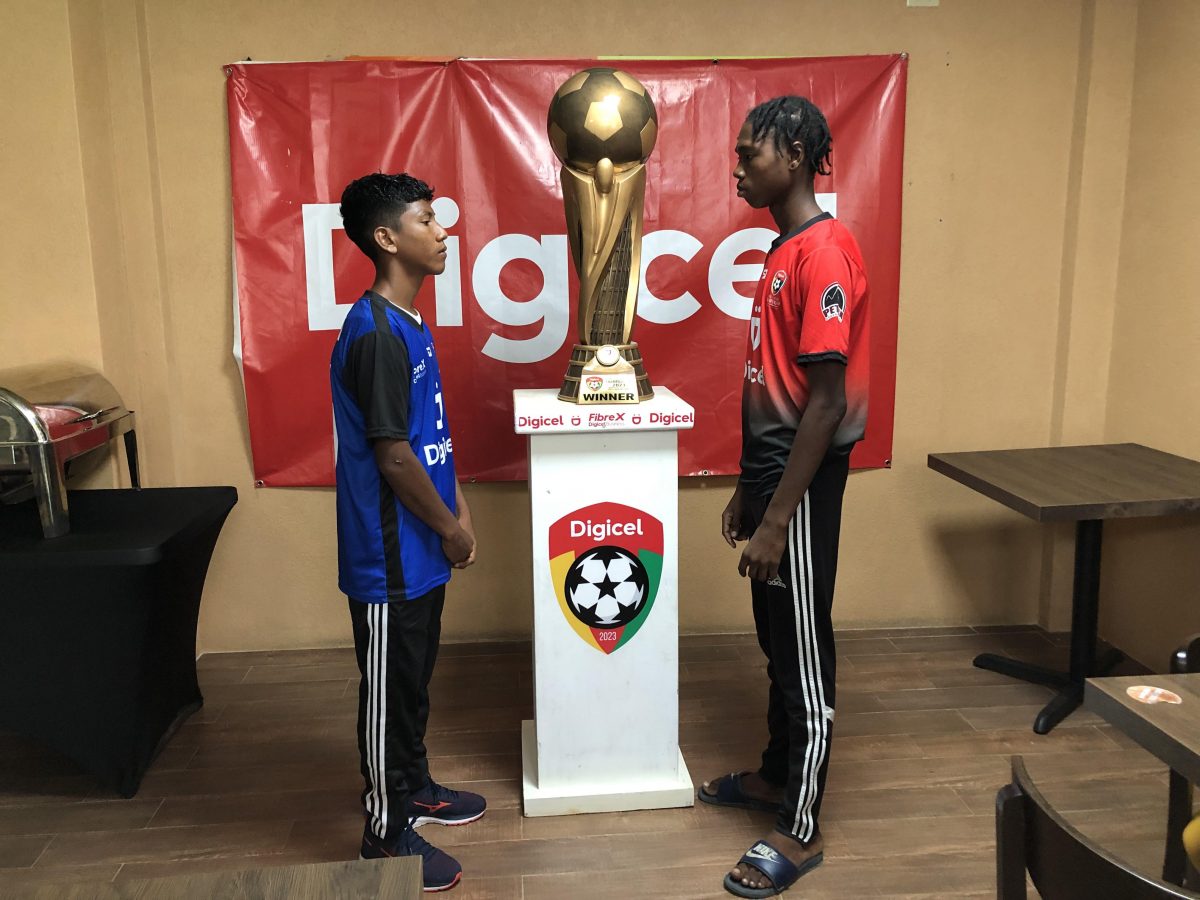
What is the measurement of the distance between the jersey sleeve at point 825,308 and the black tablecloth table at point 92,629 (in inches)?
56.9

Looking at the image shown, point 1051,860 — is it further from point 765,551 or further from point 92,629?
point 92,629

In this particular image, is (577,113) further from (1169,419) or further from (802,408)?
(1169,419)

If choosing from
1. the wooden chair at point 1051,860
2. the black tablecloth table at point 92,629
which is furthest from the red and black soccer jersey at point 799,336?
the black tablecloth table at point 92,629

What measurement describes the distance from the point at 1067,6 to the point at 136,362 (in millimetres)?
3002

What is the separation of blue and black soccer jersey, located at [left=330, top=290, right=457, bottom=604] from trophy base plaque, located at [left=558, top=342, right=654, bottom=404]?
0.36 metres

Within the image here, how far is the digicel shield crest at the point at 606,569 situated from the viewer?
2.01 m

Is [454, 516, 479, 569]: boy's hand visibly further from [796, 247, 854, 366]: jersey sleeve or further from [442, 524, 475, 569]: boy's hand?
[796, 247, 854, 366]: jersey sleeve

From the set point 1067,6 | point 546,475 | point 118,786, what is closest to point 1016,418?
point 1067,6

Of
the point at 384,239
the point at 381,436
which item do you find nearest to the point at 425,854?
the point at 381,436

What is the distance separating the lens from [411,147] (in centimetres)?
270

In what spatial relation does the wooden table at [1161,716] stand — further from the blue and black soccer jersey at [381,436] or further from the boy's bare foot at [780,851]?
the blue and black soccer jersey at [381,436]

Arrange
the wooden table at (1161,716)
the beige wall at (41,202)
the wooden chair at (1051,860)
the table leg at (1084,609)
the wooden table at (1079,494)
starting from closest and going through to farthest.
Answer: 1. the wooden chair at (1051,860)
2. the wooden table at (1161,716)
3. the wooden table at (1079,494)
4. the beige wall at (41,202)
5. the table leg at (1084,609)

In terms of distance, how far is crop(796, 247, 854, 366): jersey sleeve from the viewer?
164 cm

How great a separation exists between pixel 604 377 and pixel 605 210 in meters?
0.36
